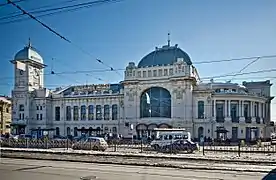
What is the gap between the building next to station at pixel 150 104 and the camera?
205 feet

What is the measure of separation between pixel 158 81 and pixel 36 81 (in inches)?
1454

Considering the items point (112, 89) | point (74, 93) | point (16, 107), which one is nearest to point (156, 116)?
point (112, 89)

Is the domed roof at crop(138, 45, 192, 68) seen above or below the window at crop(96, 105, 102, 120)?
above

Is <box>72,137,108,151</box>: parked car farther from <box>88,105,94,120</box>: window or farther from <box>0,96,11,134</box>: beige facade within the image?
<box>0,96,11,134</box>: beige facade

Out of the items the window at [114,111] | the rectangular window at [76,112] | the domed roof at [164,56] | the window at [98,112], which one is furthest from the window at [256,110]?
the rectangular window at [76,112]

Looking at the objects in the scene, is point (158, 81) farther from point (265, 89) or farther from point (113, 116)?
point (265, 89)

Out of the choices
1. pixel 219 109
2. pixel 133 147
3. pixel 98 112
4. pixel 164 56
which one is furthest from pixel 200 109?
pixel 133 147

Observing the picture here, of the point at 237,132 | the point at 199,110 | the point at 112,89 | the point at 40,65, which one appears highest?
Result: the point at 40,65

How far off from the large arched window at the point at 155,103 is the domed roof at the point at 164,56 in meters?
7.01

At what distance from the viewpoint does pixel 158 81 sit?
66.4 m

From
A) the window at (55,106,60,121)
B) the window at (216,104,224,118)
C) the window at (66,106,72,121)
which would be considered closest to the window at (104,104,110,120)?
the window at (66,106,72,121)

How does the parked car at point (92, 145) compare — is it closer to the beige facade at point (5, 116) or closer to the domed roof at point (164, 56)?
the domed roof at point (164, 56)

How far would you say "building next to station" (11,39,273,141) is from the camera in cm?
6256

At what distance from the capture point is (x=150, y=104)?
223 ft
